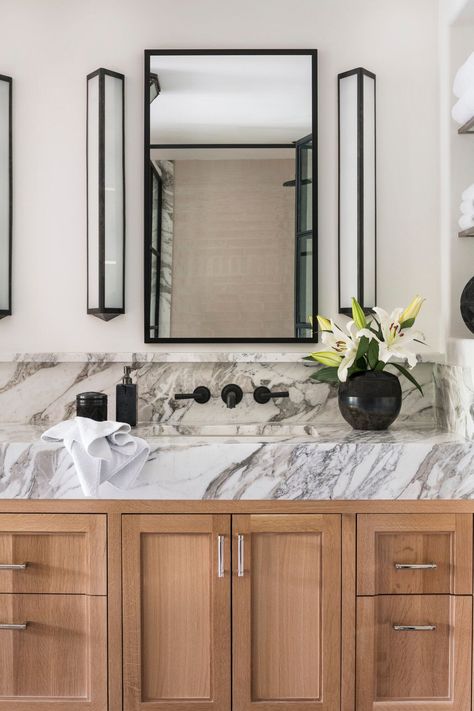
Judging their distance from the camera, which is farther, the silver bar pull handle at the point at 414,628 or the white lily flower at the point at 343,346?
the white lily flower at the point at 343,346

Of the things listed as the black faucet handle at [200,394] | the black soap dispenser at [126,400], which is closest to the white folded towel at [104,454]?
the black soap dispenser at [126,400]

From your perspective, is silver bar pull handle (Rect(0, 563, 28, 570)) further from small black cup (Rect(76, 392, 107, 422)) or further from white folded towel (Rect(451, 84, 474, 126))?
white folded towel (Rect(451, 84, 474, 126))

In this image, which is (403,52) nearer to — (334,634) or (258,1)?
(258,1)

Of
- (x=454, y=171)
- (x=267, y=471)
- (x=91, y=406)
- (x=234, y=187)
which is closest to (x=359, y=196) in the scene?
(x=454, y=171)

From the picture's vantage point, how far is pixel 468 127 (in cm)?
217

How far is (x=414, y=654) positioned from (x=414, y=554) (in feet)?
0.91

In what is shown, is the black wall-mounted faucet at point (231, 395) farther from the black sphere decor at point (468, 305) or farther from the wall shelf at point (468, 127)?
the wall shelf at point (468, 127)

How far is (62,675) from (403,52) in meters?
2.25

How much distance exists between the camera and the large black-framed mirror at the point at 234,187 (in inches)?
91.7

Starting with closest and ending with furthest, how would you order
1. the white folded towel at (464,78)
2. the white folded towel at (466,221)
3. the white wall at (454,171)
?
the white folded towel at (464,78), the white folded towel at (466,221), the white wall at (454,171)

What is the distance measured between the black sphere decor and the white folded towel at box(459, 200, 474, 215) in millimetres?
214

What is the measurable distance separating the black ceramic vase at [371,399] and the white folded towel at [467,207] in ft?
1.89

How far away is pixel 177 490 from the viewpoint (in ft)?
6.07

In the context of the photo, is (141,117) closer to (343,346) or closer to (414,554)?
(343,346)
